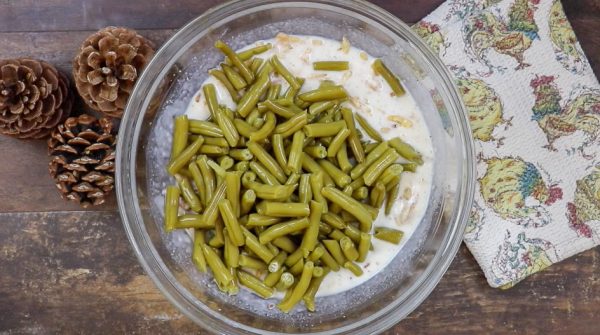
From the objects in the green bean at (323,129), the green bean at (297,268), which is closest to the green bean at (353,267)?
the green bean at (297,268)

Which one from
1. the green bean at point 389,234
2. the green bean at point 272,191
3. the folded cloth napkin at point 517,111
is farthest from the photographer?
the folded cloth napkin at point 517,111

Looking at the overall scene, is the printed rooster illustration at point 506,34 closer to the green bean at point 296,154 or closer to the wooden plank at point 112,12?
the wooden plank at point 112,12

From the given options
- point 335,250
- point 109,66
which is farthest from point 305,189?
point 109,66

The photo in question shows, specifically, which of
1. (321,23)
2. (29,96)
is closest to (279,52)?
(321,23)

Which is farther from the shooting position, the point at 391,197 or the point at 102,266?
the point at 102,266

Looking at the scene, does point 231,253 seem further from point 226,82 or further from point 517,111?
Result: point 517,111

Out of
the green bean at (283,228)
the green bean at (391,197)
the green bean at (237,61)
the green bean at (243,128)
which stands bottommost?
the green bean at (391,197)

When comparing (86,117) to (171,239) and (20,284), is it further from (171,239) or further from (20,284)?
(20,284)
